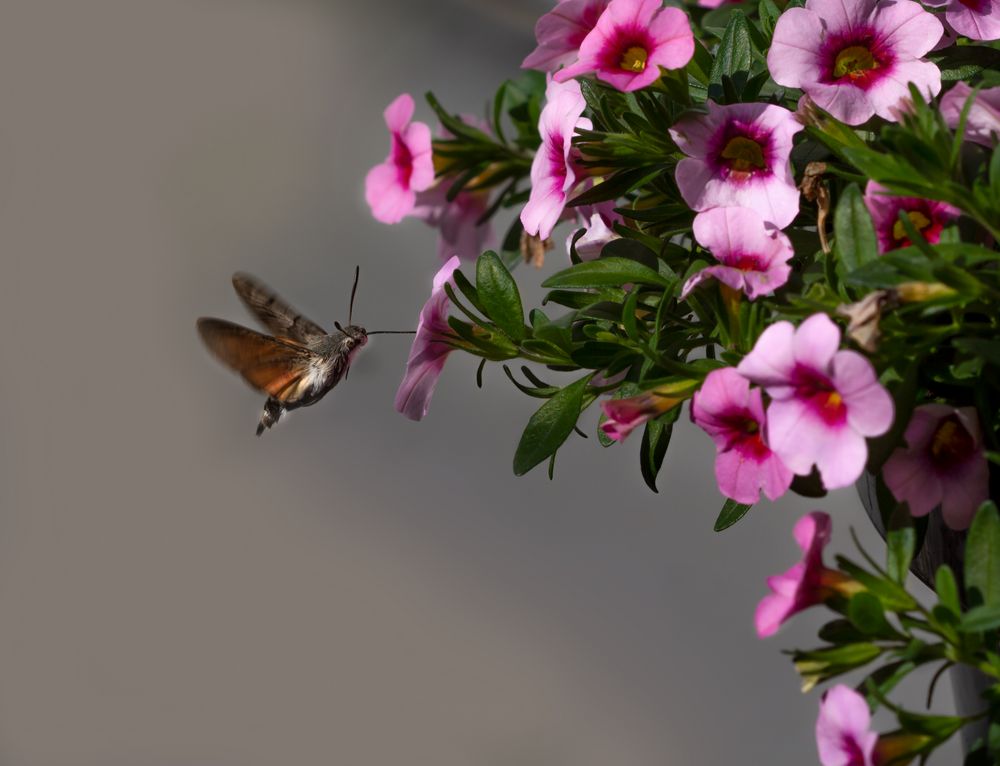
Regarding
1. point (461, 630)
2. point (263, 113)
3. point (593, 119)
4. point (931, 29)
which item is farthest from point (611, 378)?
point (263, 113)

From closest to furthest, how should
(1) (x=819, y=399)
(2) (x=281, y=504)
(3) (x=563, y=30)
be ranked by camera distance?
1. (1) (x=819, y=399)
2. (3) (x=563, y=30)
3. (2) (x=281, y=504)

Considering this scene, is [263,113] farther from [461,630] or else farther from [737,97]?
[737,97]

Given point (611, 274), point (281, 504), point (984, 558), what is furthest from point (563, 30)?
point (281, 504)

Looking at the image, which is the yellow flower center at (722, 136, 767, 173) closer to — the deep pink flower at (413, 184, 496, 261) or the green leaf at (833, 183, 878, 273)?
the green leaf at (833, 183, 878, 273)

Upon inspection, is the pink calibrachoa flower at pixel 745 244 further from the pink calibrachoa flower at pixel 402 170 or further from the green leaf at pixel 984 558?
the pink calibrachoa flower at pixel 402 170

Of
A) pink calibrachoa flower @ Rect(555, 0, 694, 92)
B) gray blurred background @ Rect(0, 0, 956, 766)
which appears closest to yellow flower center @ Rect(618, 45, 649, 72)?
pink calibrachoa flower @ Rect(555, 0, 694, 92)

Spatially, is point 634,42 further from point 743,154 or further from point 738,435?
point 738,435
